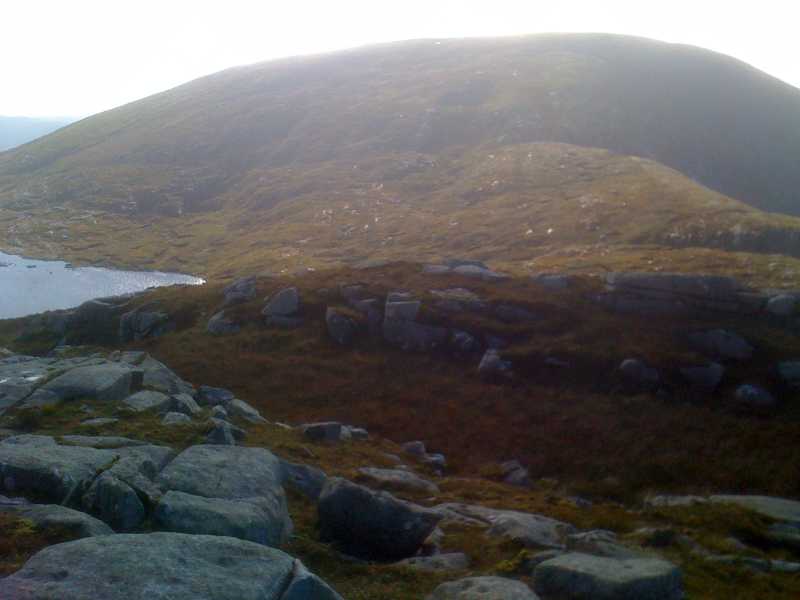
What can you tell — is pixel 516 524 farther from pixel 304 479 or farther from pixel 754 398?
pixel 754 398

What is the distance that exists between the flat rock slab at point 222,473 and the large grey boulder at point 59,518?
109 inches

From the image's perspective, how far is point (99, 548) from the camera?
494 inches

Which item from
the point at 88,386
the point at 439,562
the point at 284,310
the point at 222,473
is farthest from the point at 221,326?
the point at 439,562

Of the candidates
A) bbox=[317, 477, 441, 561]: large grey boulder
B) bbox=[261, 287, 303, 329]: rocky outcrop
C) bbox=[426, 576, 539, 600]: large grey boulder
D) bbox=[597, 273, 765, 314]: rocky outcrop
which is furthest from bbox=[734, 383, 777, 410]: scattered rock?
bbox=[261, 287, 303, 329]: rocky outcrop

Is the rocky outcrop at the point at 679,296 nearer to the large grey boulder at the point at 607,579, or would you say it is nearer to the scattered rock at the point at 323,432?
the scattered rock at the point at 323,432

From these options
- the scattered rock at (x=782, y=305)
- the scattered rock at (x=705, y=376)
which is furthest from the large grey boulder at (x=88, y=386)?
the scattered rock at (x=782, y=305)

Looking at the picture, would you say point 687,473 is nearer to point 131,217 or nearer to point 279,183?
point 279,183

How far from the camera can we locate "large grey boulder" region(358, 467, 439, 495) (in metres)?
28.0

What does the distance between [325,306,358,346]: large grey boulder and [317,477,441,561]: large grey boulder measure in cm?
3208

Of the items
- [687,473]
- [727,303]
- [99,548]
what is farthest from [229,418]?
[727,303]

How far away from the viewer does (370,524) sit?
65.0 feet

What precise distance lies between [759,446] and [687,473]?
190 inches

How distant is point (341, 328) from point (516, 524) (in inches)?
1293

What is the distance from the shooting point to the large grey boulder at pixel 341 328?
52625 millimetres
